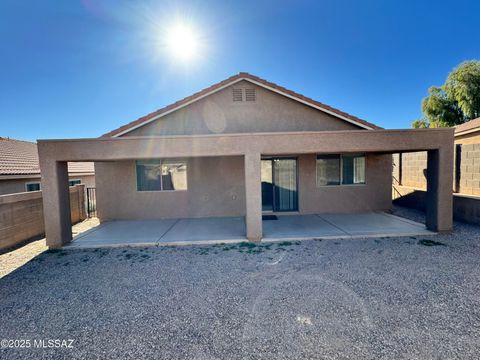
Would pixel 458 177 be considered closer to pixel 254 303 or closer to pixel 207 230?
pixel 207 230

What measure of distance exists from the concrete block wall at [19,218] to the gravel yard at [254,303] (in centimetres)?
184

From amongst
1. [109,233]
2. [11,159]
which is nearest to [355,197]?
→ [109,233]

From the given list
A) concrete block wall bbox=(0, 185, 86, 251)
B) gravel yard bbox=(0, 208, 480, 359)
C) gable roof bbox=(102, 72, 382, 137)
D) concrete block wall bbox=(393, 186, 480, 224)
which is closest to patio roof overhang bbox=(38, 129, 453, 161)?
concrete block wall bbox=(0, 185, 86, 251)

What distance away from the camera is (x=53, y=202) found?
20.3 feet

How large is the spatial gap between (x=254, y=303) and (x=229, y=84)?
798 centimetres

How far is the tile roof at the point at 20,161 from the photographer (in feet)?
30.4

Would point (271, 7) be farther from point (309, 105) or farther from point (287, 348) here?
point (287, 348)

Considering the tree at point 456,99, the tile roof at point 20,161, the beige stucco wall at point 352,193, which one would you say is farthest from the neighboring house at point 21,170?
the tree at point 456,99

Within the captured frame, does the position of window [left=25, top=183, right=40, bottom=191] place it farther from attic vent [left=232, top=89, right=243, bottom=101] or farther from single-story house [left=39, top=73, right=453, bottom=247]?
attic vent [left=232, top=89, right=243, bottom=101]

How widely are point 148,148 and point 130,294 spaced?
3.91m

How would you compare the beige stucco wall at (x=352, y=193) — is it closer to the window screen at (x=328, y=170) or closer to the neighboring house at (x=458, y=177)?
the window screen at (x=328, y=170)

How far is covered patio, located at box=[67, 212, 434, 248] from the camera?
6543mm

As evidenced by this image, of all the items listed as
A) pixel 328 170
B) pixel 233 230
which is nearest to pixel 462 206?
pixel 328 170

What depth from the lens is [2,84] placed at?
1151cm
